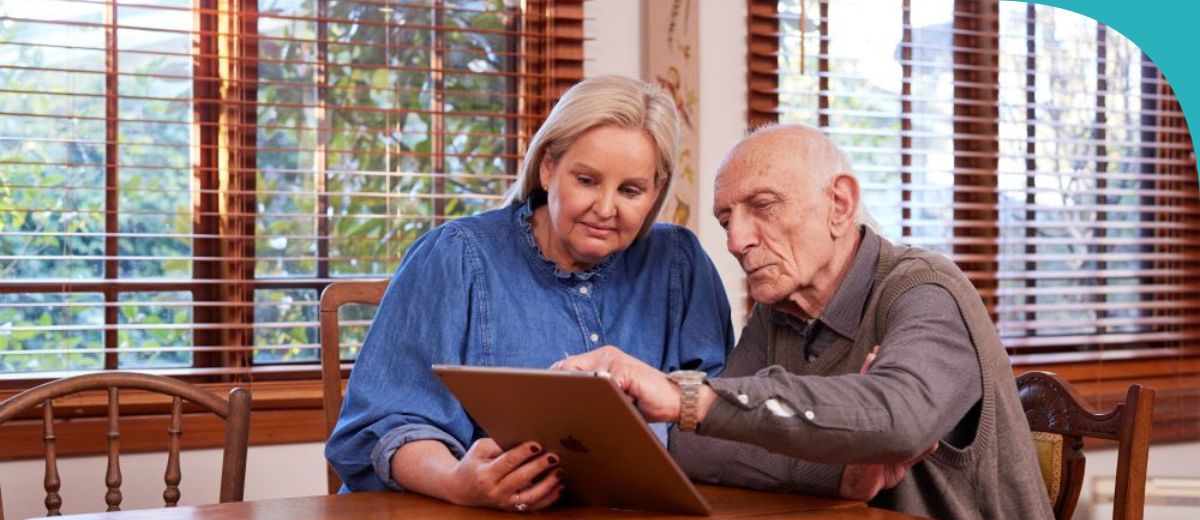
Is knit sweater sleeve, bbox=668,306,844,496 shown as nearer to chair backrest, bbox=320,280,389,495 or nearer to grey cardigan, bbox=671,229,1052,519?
grey cardigan, bbox=671,229,1052,519

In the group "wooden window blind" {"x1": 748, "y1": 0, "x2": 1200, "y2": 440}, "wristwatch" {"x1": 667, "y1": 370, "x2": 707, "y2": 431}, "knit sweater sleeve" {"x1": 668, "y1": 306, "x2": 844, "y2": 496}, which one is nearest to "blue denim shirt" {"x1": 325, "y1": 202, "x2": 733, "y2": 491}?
"knit sweater sleeve" {"x1": 668, "y1": 306, "x2": 844, "y2": 496}

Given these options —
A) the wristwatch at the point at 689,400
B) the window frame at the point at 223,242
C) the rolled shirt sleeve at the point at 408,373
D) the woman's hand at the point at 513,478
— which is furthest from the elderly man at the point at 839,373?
the window frame at the point at 223,242

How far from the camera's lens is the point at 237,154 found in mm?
3469

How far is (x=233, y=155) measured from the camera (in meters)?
3.46

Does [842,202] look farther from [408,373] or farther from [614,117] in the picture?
[408,373]

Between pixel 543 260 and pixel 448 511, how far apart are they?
0.58 metres

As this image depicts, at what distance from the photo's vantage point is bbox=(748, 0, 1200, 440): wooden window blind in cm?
432

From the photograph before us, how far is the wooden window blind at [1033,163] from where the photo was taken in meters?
4.32

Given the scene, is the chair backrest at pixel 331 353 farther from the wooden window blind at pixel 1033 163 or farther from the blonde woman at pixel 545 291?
the wooden window blind at pixel 1033 163

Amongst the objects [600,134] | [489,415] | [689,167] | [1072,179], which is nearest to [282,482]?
[689,167]

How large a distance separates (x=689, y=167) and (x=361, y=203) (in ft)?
3.21

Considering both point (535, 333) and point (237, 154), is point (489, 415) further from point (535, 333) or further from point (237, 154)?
point (237, 154)

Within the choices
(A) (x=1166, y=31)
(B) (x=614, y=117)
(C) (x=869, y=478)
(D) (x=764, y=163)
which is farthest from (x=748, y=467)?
(A) (x=1166, y=31)

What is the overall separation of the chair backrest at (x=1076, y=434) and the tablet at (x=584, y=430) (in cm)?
72
